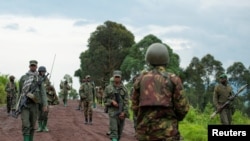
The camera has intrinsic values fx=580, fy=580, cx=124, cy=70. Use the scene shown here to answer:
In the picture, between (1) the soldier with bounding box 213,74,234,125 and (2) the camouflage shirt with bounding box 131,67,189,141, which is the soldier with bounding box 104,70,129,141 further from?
(2) the camouflage shirt with bounding box 131,67,189,141

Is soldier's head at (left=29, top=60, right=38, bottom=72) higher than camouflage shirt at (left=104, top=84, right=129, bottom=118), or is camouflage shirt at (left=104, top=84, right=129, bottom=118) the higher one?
soldier's head at (left=29, top=60, right=38, bottom=72)

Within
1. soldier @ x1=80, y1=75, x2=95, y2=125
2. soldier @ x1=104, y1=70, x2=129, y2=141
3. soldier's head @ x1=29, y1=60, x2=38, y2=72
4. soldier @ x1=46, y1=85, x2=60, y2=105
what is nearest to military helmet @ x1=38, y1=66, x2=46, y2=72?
soldier's head @ x1=29, y1=60, x2=38, y2=72

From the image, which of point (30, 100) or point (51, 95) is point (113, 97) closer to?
point (30, 100)

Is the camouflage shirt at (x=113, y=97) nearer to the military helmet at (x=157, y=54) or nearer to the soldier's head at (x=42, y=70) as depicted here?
the soldier's head at (x=42, y=70)

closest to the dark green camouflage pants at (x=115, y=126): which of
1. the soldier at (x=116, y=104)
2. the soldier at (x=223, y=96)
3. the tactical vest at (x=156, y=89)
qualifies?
the soldier at (x=116, y=104)

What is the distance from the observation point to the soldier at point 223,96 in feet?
55.1

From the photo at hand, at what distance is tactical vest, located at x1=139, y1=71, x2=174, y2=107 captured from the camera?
24.1 ft

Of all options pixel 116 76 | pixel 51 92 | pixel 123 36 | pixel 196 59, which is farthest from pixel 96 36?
pixel 116 76

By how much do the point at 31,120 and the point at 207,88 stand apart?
5298 centimetres

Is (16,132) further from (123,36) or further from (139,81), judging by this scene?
(123,36)

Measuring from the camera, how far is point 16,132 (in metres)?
19.9

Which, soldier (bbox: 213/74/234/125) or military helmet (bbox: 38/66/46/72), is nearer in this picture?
military helmet (bbox: 38/66/46/72)

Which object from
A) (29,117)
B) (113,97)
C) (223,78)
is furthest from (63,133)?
(29,117)

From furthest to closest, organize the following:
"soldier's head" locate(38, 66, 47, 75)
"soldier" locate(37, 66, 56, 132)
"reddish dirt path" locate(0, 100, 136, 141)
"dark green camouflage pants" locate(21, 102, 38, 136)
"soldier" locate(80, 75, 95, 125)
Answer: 1. "soldier" locate(80, 75, 95, 125)
2. "reddish dirt path" locate(0, 100, 136, 141)
3. "soldier" locate(37, 66, 56, 132)
4. "soldier's head" locate(38, 66, 47, 75)
5. "dark green camouflage pants" locate(21, 102, 38, 136)
